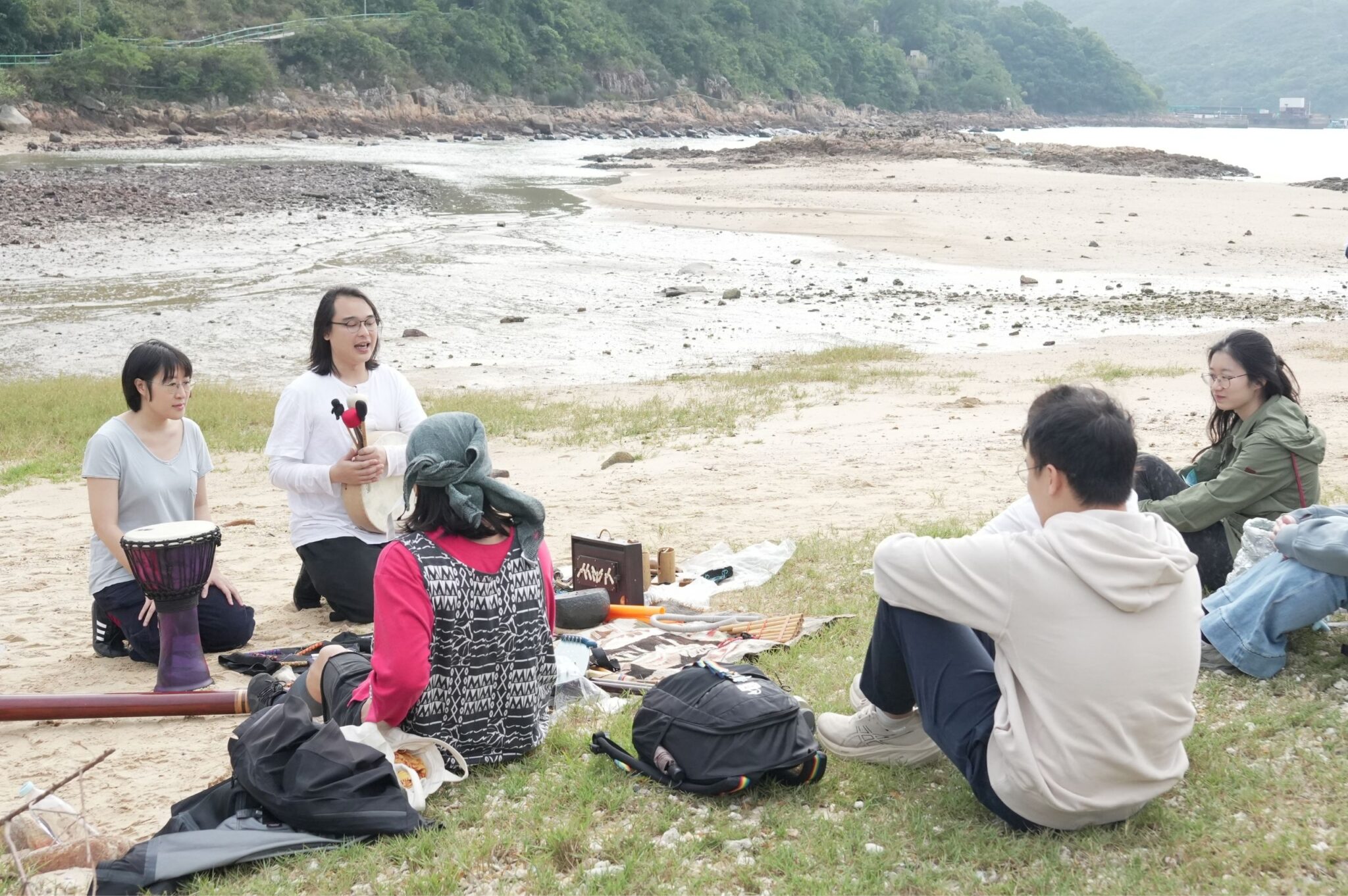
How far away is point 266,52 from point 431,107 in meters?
11.9

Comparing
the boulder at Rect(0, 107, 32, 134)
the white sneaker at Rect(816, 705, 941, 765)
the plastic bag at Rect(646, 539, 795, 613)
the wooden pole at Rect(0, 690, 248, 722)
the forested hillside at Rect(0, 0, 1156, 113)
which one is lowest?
the plastic bag at Rect(646, 539, 795, 613)

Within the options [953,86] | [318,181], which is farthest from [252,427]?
[953,86]

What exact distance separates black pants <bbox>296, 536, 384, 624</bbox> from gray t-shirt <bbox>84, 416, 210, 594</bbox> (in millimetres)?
678

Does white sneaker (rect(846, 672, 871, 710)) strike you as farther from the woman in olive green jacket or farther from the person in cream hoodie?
the woman in olive green jacket

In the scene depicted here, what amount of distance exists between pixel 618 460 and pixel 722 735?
5793mm

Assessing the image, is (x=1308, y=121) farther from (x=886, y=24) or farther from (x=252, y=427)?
(x=252, y=427)

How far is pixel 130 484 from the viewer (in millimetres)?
5551

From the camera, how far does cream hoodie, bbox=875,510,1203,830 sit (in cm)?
318

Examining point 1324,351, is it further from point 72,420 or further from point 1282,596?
point 72,420

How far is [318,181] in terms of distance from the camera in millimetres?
38594

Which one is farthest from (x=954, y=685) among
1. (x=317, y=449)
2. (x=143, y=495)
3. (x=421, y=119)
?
(x=421, y=119)

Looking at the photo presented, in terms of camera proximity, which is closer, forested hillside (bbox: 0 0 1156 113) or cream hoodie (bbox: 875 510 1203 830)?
cream hoodie (bbox: 875 510 1203 830)

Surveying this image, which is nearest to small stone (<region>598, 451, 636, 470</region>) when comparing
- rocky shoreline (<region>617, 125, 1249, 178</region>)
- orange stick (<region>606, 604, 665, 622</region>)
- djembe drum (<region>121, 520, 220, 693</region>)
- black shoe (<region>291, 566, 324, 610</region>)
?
black shoe (<region>291, 566, 324, 610</region>)

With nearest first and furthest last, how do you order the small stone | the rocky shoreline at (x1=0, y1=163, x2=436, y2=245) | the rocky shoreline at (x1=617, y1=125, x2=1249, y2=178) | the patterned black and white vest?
the patterned black and white vest, the small stone, the rocky shoreline at (x1=0, y1=163, x2=436, y2=245), the rocky shoreline at (x1=617, y1=125, x2=1249, y2=178)
